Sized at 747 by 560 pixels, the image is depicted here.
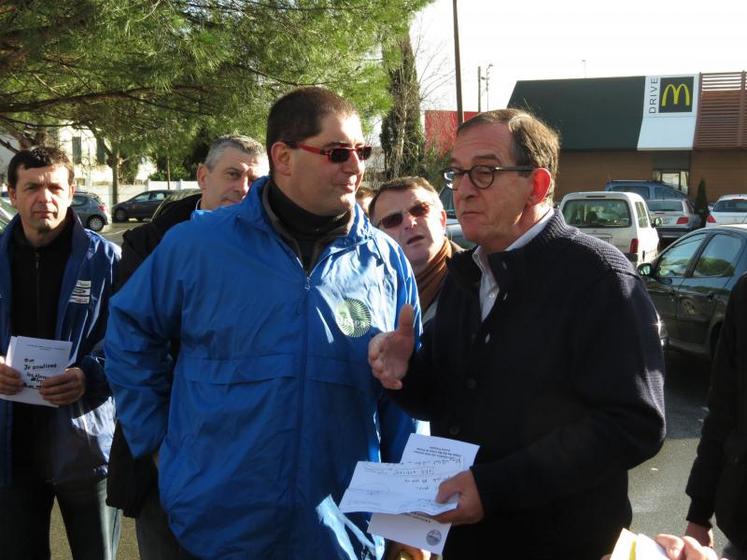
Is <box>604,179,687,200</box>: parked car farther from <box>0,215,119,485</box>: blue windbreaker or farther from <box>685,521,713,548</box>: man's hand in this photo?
<box>685,521,713,548</box>: man's hand

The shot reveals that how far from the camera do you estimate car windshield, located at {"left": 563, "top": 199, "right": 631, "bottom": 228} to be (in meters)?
15.1

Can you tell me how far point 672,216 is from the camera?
2381 cm

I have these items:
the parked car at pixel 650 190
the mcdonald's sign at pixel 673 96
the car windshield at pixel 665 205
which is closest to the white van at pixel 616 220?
the car windshield at pixel 665 205

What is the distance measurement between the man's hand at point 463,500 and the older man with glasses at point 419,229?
1.62 m

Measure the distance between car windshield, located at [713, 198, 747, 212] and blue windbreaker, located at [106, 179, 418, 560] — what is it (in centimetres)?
2337

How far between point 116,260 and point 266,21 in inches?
137

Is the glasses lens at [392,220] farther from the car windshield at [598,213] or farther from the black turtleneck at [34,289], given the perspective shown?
the car windshield at [598,213]

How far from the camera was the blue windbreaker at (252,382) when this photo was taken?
2.36m

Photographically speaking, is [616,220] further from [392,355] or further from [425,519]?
[425,519]

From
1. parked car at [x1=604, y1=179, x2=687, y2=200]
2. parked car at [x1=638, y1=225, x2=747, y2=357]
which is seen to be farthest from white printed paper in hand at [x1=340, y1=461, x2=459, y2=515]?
parked car at [x1=604, y1=179, x2=687, y2=200]

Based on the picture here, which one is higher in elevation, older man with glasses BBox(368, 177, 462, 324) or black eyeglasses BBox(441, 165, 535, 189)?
black eyeglasses BBox(441, 165, 535, 189)

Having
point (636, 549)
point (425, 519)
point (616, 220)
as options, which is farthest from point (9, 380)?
point (616, 220)

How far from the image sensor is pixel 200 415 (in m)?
2.40

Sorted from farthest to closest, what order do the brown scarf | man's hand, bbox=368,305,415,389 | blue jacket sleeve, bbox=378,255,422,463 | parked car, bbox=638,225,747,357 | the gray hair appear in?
parked car, bbox=638,225,747,357
the gray hair
the brown scarf
blue jacket sleeve, bbox=378,255,422,463
man's hand, bbox=368,305,415,389
